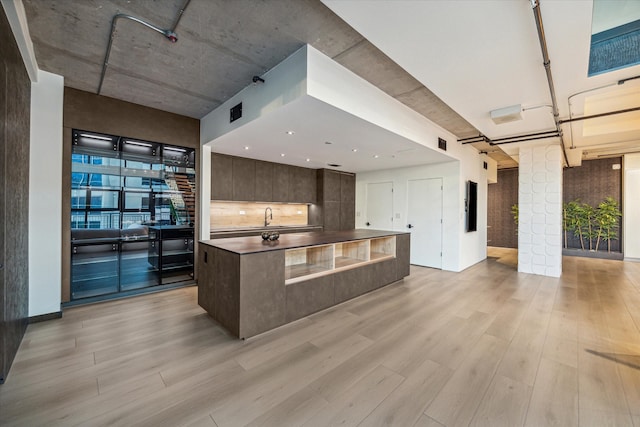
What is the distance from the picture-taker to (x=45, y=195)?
3057 millimetres

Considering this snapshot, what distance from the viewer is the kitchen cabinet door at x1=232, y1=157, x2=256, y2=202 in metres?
5.39

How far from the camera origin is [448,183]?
5781 mm

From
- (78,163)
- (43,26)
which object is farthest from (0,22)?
(78,163)

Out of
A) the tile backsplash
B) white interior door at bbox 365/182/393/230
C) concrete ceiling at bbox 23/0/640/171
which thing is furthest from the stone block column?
the tile backsplash

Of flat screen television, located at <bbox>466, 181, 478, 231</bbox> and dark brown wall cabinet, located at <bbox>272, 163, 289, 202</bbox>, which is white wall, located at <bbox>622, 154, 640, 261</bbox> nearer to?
flat screen television, located at <bbox>466, 181, 478, 231</bbox>

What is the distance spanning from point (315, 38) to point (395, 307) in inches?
129

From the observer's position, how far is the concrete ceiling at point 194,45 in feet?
6.89

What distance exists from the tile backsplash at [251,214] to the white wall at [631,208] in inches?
345

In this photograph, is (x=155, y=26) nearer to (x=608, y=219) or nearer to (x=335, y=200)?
(x=335, y=200)

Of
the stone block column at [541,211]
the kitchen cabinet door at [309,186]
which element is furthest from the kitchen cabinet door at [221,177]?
the stone block column at [541,211]

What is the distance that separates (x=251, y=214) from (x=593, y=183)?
9966 millimetres

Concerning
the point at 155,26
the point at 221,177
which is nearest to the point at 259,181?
the point at 221,177

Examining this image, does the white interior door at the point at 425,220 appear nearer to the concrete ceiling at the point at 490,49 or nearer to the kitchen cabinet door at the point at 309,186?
the concrete ceiling at the point at 490,49

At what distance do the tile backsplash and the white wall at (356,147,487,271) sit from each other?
1.99m
